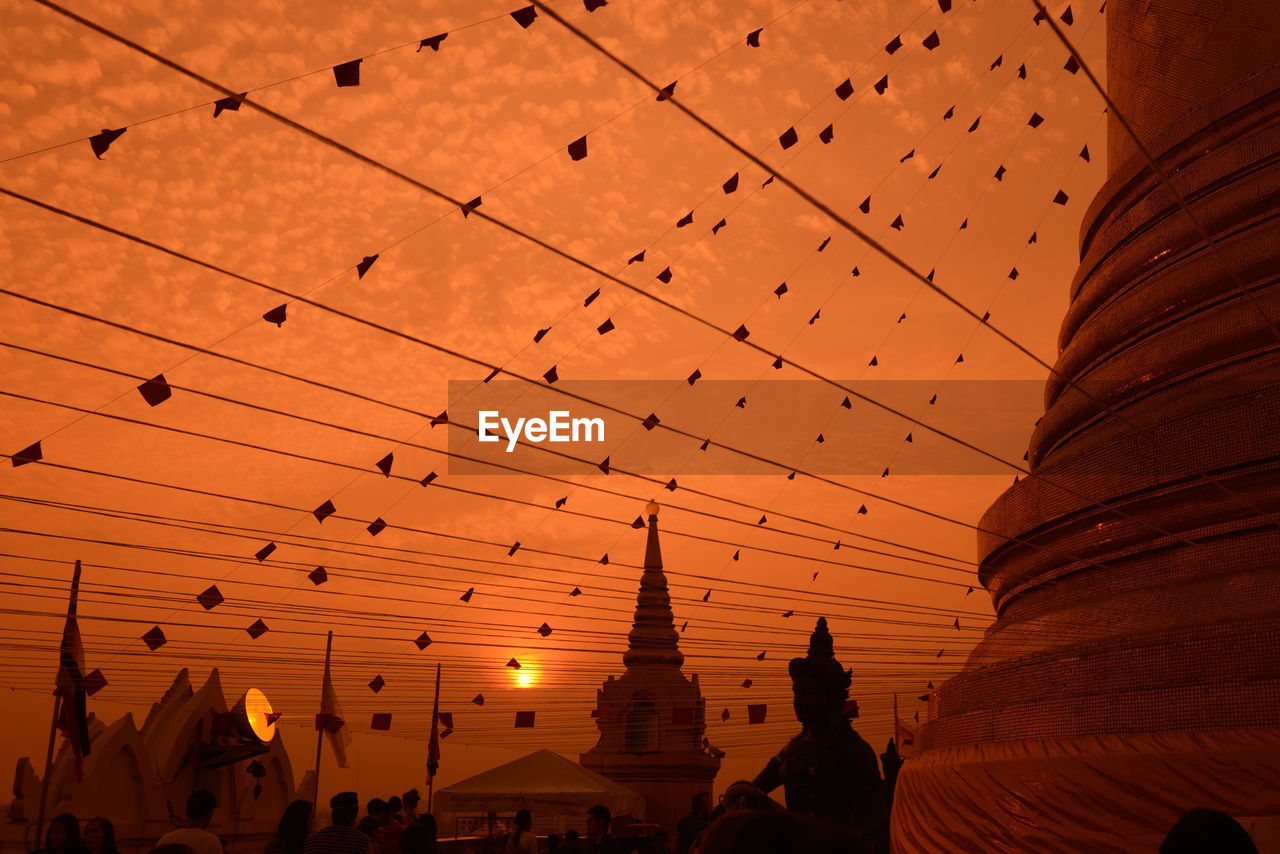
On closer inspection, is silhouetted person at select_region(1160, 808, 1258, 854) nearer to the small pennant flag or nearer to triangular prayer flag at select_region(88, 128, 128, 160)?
triangular prayer flag at select_region(88, 128, 128, 160)

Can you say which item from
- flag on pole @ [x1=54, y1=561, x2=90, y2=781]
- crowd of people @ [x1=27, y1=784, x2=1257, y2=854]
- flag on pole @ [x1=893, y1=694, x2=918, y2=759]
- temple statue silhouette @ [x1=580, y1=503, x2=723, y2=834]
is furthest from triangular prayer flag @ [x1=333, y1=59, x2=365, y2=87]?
temple statue silhouette @ [x1=580, y1=503, x2=723, y2=834]

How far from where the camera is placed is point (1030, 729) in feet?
29.4

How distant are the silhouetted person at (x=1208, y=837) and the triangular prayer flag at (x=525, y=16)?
202 inches

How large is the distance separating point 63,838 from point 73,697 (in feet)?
27.5

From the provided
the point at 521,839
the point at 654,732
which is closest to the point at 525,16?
the point at 521,839

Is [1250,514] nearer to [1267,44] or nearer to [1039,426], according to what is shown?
[1039,426]

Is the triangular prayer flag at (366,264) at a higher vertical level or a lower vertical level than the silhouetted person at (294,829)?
higher

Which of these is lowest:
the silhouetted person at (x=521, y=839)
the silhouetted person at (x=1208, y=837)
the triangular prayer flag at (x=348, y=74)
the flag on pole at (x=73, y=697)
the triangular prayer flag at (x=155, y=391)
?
the silhouetted person at (x=521, y=839)

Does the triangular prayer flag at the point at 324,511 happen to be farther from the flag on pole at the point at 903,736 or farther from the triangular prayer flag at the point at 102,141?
the flag on pole at the point at 903,736

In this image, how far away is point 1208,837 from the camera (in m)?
2.77

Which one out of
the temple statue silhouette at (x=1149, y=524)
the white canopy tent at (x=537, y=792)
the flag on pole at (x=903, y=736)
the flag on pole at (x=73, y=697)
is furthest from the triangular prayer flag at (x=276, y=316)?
the white canopy tent at (x=537, y=792)

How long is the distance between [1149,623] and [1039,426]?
3743 mm

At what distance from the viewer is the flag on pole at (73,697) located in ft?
44.2

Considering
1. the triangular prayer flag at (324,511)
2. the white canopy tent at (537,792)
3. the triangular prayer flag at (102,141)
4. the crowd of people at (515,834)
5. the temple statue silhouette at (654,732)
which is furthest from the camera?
the temple statue silhouette at (654,732)
